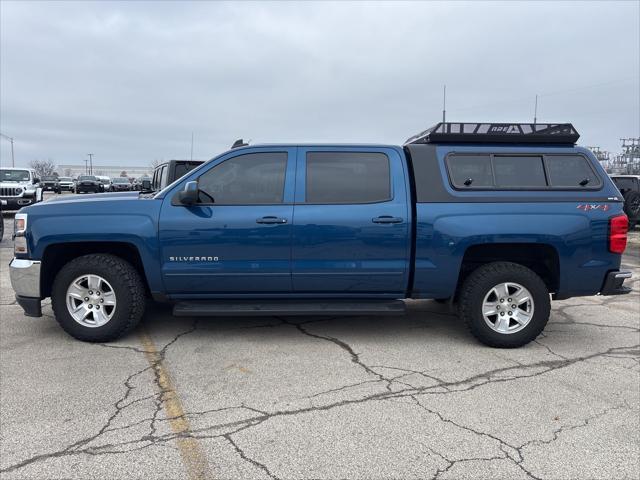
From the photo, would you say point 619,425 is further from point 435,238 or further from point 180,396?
point 180,396

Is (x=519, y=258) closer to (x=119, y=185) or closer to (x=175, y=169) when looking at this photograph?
(x=175, y=169)

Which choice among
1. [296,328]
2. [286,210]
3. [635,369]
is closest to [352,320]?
[296,328]

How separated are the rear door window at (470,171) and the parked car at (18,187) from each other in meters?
17.8

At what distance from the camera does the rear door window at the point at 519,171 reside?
454 cm

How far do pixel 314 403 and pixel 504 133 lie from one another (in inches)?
123

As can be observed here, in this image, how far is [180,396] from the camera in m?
3.47

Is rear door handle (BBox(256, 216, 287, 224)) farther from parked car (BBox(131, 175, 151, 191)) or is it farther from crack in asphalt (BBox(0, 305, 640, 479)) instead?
parked car (BBox(131, 175, 151, 191))

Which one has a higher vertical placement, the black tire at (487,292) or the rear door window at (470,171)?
the rear door window at (470,171)

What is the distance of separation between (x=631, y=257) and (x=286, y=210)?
9840mm

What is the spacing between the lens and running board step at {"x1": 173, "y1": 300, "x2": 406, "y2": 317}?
14.4 feet

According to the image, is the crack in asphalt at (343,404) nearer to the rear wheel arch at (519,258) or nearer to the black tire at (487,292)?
the black tire at (487,292)

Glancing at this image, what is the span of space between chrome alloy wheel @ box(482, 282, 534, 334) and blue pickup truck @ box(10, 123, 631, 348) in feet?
0.04

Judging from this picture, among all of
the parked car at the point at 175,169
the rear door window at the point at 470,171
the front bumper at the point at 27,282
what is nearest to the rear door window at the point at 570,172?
the rear door window at the point at 470,171

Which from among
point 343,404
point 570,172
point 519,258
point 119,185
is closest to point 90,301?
point 343,404
